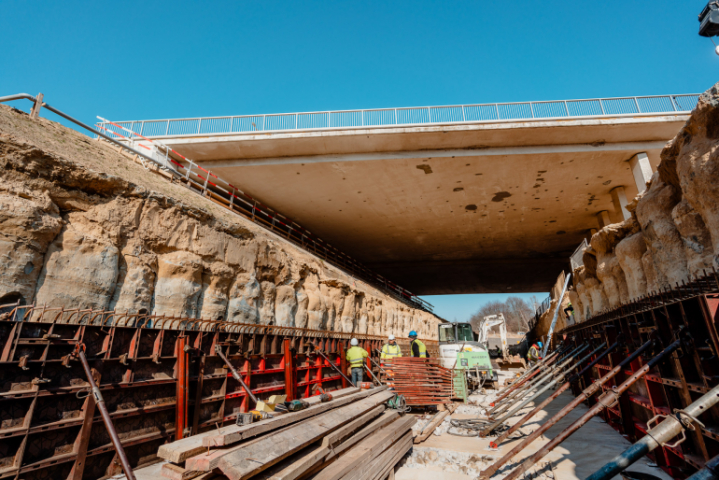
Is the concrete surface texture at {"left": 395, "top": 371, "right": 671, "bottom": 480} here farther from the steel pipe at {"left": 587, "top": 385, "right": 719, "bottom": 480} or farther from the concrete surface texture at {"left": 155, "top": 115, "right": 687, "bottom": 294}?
the concrete surface texture at {"left": 155, "top": 115, "right": 687, "bottom": 294}

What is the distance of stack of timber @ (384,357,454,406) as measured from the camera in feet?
33.7

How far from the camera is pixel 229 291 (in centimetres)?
1198

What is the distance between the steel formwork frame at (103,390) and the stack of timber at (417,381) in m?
4.49

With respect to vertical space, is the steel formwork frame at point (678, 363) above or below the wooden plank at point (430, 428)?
above

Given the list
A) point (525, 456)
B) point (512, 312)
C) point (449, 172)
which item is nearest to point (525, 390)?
point (525, 456)

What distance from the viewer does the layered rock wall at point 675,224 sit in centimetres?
509

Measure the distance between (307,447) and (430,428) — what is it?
175 inches

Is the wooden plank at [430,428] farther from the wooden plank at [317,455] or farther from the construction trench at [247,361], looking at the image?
the wooden plank at [317,455]

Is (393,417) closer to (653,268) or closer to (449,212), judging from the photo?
(653,268)

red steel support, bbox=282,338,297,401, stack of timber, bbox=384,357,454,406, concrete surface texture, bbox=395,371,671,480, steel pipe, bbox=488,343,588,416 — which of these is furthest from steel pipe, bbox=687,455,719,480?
stack of timber, bbox=384,357,454,406

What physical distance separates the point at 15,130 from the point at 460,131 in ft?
52.2

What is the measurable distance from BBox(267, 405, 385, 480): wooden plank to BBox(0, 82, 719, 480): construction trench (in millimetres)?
38

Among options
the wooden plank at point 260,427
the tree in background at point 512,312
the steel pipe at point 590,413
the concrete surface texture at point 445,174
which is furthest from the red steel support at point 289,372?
the tree in background at point 512,312

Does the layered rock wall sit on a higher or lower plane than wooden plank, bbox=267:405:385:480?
higher
